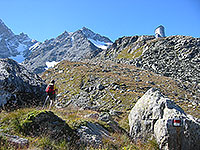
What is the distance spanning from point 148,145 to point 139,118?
2084 millimetres

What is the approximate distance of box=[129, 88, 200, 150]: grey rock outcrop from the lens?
7816 mm

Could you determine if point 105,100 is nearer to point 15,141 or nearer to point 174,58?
point 15,141

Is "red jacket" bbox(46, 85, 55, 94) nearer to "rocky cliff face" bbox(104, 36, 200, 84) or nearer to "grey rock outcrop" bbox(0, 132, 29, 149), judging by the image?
"grey rock outcrop" bbox(0, 132, 29, 149)

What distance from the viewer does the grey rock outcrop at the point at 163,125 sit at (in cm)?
782

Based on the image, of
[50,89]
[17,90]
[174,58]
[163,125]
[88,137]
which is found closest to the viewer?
[88,137]

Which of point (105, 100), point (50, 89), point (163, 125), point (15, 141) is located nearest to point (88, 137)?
point (15, 141)

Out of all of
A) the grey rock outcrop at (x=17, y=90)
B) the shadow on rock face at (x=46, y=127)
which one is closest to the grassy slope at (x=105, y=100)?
the shadow on rock face at (x=46, y=127)

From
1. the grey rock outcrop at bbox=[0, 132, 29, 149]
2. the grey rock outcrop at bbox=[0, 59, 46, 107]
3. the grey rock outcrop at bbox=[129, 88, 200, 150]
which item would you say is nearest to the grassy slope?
the grey rock outcrop at bbox=[0, 132, 29, 149]

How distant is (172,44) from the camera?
8738 cm

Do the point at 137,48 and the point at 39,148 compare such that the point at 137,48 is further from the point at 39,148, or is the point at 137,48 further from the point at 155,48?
the point at 39,148

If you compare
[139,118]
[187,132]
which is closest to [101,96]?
[139,118]

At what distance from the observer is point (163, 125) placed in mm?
8242

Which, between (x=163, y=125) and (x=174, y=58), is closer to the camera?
(x=163, y=125)

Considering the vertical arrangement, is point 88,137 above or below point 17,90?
below
